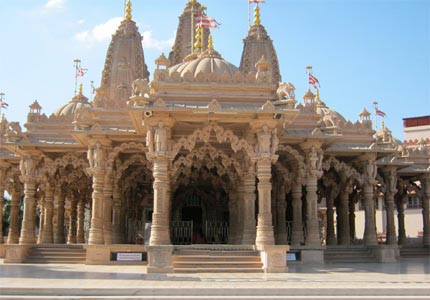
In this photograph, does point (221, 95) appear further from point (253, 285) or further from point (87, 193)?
point (87, 193)

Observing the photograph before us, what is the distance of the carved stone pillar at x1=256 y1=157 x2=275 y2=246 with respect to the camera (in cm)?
1439

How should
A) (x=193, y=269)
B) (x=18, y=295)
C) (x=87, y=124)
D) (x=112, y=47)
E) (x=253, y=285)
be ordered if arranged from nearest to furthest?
(x=18, y=295) < (x=253, y=285) < (x=193, y=269) < (x=87, y=124) < (x=112, y=47)

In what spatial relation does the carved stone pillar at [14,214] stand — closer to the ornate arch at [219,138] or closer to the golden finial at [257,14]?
the ornate arch at [219,138]

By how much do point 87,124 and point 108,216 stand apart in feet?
11.1

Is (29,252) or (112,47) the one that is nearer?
(29,252)

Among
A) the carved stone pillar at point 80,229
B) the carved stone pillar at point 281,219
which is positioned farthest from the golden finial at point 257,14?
the carved stone pillar at point 80,229

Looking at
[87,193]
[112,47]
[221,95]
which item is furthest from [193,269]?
[112,47]

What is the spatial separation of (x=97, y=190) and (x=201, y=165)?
4.14 m

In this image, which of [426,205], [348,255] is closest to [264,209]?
[348,255]

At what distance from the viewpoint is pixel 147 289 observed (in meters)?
9.52

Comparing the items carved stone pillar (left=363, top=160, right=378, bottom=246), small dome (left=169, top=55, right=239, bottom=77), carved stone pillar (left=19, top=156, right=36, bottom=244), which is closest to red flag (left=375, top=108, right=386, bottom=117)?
carved stone pillar (left=363, top=160, right=378, bottom=246)

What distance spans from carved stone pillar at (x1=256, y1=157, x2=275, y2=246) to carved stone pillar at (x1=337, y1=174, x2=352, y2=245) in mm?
8696

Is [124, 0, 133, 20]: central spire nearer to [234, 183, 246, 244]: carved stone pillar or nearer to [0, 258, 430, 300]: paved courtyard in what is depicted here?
[234, 183, 246, 244]: carved stone pillar

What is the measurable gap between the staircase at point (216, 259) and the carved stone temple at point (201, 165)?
0.04 metres
